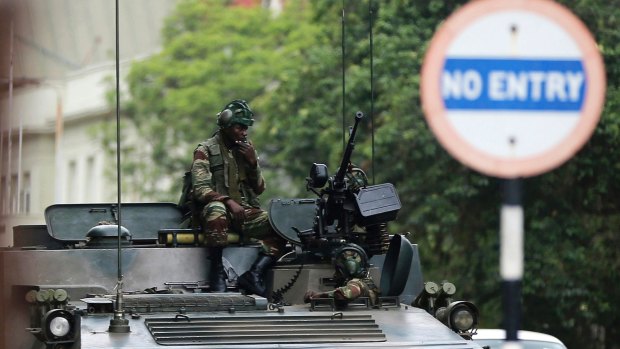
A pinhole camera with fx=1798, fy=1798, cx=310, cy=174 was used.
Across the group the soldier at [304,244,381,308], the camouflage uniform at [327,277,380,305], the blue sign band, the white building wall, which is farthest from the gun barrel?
the white building wall

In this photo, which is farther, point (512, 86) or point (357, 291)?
point (357, 291)

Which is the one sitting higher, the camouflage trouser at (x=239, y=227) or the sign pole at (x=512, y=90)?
the sign pole at (x=512, y=90)

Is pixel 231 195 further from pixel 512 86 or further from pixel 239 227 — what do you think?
pixel 512 86

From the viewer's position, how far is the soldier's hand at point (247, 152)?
12039 mm

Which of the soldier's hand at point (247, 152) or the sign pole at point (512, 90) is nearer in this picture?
the sign pole at point (512, 90)

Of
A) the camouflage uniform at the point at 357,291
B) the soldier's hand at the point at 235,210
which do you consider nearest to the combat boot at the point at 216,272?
the soldier's hand at the point at 235,210

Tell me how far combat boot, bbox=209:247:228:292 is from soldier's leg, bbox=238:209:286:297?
5.5 inches

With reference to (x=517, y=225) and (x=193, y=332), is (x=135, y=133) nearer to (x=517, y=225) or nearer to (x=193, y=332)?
(x=193, y=332)

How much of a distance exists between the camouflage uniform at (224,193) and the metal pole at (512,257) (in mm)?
5789

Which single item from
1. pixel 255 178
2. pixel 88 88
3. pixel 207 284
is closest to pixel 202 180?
pixel 255 178

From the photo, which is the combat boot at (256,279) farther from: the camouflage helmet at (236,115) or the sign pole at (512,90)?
the sign pole at (512,90)

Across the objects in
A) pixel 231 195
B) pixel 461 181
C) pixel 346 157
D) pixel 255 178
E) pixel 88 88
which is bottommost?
pixel 231 195

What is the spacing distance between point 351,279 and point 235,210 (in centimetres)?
112

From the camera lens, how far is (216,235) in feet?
38.0
